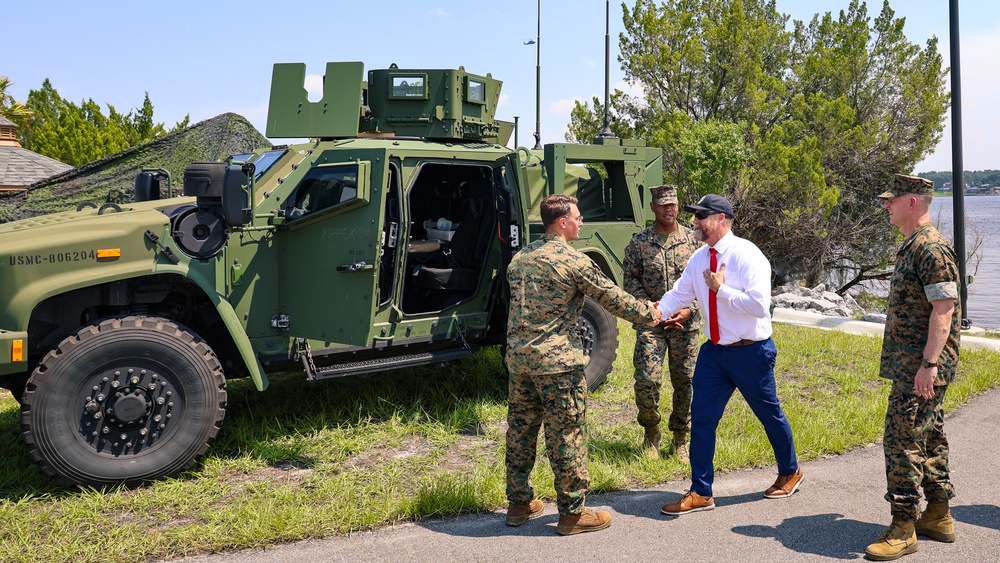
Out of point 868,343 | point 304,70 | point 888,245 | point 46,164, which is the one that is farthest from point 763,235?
point 304,70

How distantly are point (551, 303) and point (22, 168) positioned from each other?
21.7m

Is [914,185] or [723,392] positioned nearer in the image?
[914,185]

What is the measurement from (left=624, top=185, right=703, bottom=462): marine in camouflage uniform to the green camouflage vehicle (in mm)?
1107

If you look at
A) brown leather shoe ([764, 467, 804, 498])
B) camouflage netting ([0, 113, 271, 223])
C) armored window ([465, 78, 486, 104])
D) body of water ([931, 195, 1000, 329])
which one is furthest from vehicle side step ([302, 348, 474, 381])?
body of water ([931, 195, 1000, 329])

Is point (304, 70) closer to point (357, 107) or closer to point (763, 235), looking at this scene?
point (357, 107)

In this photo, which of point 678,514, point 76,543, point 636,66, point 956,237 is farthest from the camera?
point 636,66

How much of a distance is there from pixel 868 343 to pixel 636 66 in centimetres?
2063

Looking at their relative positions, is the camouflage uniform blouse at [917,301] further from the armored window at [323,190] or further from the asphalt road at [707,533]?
the armored window at [323,190]

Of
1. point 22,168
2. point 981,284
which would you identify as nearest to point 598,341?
point 22,168

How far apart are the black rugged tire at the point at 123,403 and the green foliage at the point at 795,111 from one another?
21.6 m

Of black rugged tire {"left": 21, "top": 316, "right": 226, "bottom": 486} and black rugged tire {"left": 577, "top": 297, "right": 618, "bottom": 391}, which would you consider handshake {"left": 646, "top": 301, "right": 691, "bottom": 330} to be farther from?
black rugged tire {"left": 21, "top": 316, "right": 226, "bottom": 486}

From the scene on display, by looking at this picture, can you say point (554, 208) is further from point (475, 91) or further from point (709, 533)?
point (475, 91)

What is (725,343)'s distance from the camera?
15.8ft

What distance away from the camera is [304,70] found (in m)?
7.25
